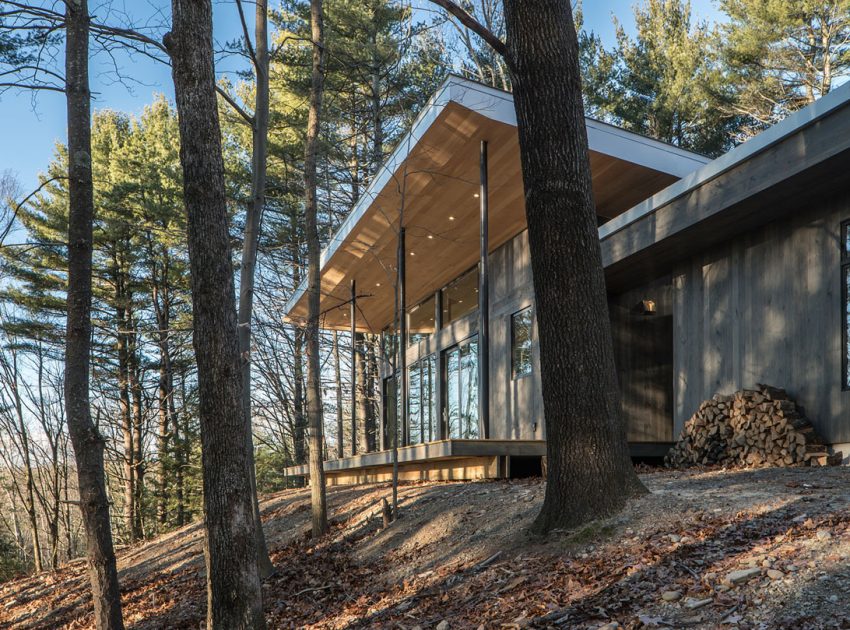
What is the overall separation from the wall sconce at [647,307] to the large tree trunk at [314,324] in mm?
5126

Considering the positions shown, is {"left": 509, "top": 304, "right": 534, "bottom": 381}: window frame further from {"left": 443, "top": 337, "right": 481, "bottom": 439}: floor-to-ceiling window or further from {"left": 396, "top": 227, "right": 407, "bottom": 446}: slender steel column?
{"left": 396, "top": 227, "right": 407, "bottom": 446}: slender steel column

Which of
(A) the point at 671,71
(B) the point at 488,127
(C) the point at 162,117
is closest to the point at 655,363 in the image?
(B) the point at 488,127

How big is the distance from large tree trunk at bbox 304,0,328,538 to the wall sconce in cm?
513

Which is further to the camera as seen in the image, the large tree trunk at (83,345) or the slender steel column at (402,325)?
the slender steel column at (402,325)

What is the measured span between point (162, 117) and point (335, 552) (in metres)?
19.3

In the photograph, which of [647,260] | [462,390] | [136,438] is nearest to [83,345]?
[647,260]

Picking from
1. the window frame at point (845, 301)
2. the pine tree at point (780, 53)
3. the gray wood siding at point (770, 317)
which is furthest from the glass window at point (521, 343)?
the pine tree at point (780, 53)

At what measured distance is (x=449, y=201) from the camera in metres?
12.5

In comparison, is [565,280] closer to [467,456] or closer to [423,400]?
[467,456]

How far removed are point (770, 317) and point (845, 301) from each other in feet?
3.66

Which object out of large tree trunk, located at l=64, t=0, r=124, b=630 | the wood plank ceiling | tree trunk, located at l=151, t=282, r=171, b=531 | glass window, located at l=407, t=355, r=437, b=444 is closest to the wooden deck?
the wood plank ceiling

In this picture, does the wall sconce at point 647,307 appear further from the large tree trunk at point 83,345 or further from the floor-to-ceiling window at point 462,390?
the large tree trunk at point 83,345

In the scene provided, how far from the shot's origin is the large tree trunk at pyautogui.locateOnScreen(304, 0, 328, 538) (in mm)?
9930

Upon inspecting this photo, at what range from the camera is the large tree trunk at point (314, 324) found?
9930 mm
